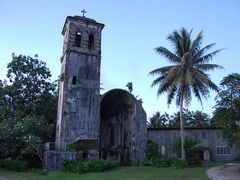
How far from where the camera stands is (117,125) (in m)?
31.7

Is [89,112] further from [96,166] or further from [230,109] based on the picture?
[230,109]

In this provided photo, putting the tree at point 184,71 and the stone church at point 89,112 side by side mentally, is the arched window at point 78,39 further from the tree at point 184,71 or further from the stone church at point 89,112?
the tree at point 184,71

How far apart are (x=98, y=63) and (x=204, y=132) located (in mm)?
17290

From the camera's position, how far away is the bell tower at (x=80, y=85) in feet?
80.2

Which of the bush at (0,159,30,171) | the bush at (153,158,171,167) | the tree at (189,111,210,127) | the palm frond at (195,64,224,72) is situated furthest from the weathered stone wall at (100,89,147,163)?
the tree at (189,111,210,127)

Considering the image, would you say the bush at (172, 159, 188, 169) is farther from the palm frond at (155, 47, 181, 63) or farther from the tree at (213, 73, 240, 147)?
the palm frond at (155, 47, 181, 63)

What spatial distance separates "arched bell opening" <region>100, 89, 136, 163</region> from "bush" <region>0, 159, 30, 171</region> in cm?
993

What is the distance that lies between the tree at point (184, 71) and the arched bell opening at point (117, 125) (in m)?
4.86

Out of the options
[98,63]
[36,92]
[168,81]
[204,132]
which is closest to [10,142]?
[36,92]

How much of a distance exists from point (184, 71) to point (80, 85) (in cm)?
974

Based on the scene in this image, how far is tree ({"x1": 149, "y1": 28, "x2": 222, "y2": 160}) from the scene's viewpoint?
78.8ft

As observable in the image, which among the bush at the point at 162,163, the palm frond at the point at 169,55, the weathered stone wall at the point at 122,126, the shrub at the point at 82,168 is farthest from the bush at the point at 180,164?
the palm frond at the point at 169,55

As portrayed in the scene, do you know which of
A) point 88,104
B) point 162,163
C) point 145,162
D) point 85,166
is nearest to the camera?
point 85,166

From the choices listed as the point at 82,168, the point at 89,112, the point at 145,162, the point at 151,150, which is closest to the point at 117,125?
the point at 151,150
